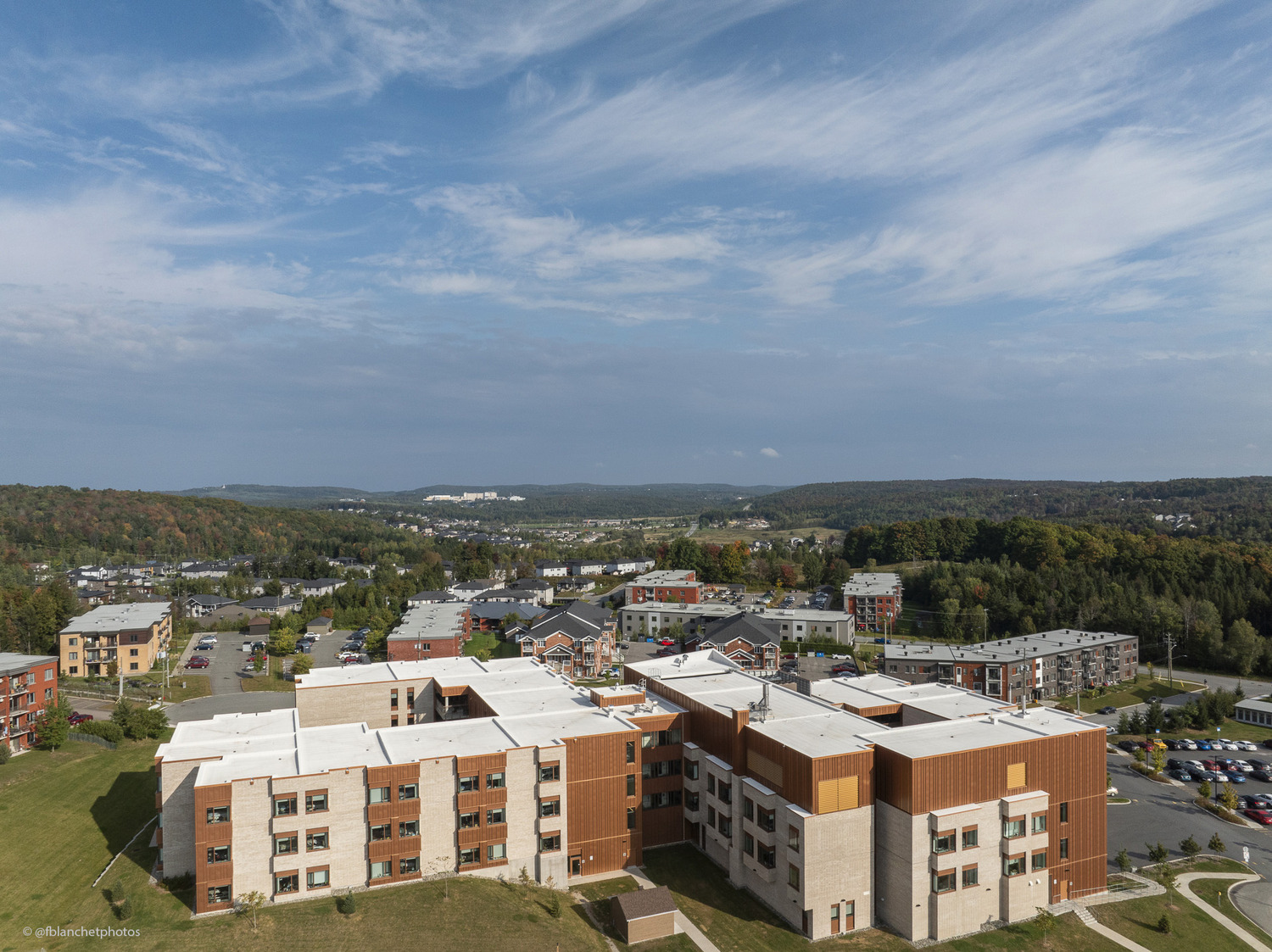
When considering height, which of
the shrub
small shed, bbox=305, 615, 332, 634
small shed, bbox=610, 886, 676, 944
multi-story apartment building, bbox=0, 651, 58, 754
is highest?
multi-story apartment building, bbox=0, 651, 58, 754

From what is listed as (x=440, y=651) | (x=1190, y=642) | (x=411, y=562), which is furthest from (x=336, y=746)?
(x=411, y=562)

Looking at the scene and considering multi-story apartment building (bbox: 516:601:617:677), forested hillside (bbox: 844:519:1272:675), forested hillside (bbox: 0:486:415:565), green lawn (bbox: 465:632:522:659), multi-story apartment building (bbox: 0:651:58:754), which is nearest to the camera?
multi-story apartment building (bbox: 0:651:58:754)

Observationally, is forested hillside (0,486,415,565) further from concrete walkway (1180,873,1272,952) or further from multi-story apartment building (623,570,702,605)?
concrete walkway (1180,873,1272,952)

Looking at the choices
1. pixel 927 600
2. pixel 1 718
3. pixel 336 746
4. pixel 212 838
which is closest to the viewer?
pixel 212 838

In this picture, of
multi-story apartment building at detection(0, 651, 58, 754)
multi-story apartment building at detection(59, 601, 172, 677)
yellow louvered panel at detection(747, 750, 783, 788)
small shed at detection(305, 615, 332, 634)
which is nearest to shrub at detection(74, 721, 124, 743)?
multi-story apartment building at detection(0, 651, 58, 754)

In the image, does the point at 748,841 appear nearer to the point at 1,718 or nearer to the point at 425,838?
the point at 425,838

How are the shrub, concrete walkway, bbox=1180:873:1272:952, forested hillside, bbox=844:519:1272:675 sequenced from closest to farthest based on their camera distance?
concrete walkway, bbox=1180:873:1272:952 → the shrub → forested hillside, bbox=844:519:1272:675

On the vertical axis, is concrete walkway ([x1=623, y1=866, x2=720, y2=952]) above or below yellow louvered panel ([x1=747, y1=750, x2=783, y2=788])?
below
